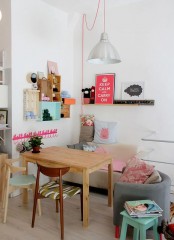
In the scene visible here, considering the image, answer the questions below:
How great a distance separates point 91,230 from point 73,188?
0.51 meters

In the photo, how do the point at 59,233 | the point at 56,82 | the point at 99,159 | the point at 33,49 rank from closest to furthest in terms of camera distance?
the point at 59,233, the point at 99,159, the point at 33,49, the point at 56,82

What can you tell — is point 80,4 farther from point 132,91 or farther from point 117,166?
point 117,166

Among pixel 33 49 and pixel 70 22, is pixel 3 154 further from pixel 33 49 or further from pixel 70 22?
pixel 70 22

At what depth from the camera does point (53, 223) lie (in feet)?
9.66

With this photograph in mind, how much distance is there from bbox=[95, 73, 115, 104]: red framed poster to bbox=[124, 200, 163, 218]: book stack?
7.72ft

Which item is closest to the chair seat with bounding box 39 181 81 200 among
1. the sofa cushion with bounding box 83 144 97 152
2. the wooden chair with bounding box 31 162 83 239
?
the wooden chair with bounding box 31 162 83 239

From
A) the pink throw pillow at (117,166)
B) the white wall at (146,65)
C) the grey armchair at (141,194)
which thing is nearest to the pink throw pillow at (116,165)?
the pink throw pillow at (117,166)

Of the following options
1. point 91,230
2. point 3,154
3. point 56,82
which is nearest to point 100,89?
point 56,82

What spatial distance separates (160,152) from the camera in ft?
13.3

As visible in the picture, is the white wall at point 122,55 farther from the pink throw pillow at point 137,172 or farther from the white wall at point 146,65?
the pink throw pillow at point 137,172

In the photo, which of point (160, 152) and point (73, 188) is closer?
point (73, 188)

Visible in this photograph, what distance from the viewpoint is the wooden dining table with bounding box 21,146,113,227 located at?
2.80 m

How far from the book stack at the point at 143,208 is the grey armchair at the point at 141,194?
102mm

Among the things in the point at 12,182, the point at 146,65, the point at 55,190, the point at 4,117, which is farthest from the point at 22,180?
the point at 146,65
